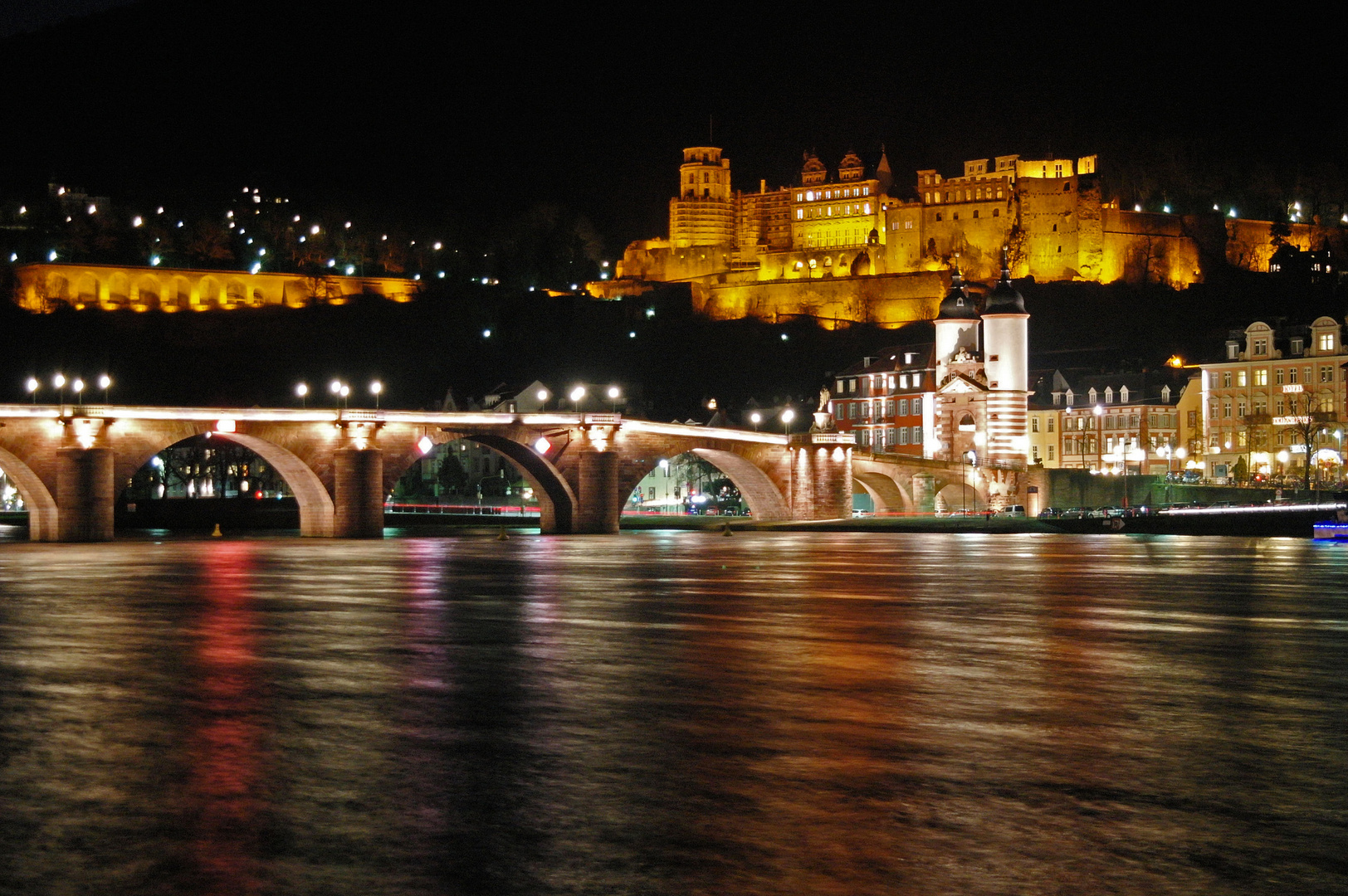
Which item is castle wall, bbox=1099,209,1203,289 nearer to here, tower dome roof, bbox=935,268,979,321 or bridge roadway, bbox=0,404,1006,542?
tower dome roof, bbox=935,268,979,321

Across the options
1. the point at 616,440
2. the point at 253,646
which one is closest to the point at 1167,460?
the point at 616,440

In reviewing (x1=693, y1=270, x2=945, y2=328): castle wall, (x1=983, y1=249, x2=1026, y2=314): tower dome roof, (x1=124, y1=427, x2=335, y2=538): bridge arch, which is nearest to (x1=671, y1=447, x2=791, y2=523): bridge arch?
(x1=124, y1=427, x2=335, y2=538): bridge arch

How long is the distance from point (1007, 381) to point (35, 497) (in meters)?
56.3

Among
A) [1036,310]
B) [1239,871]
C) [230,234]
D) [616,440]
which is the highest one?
[230,234]

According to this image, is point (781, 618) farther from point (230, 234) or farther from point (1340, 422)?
point (230, 234)

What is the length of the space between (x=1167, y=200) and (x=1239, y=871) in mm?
182202

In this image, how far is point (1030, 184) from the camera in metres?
168

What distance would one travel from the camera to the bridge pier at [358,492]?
65.8 m

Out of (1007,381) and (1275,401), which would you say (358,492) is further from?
(1275,401)

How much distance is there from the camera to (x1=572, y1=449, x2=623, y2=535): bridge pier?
72.5m

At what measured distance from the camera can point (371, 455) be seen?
66125mm

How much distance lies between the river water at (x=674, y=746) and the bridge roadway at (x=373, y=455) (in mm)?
30704

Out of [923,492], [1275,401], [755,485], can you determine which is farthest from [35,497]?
[1275,401]

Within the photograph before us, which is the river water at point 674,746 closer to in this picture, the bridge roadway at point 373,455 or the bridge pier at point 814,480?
the bridge roadway at point 373,455
